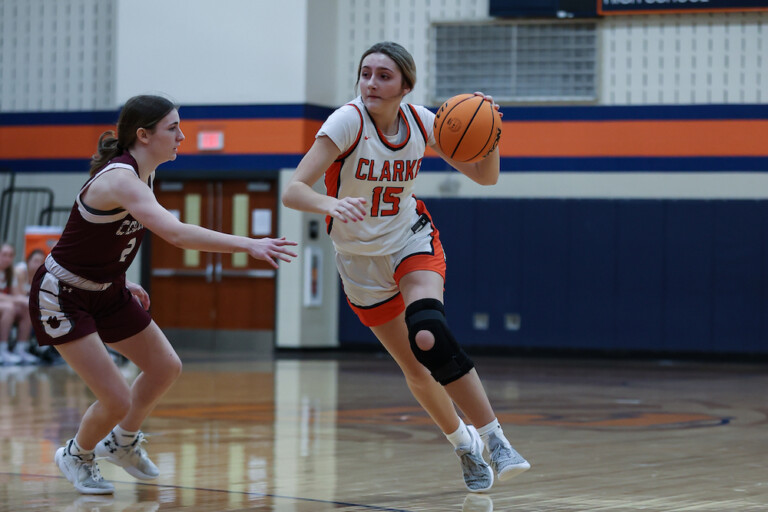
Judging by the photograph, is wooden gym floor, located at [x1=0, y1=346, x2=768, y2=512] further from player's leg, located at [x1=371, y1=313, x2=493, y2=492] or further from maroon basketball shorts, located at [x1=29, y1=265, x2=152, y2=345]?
maroon basketball shorts, located at [x1=29, y1=265, x2=152, y2=345]

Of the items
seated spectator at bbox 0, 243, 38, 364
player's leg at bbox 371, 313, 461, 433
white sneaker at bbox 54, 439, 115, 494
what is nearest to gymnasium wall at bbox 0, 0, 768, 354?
seated spectator at bbox 0, 243, 38, 364

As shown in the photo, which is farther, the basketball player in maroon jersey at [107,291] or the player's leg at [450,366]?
the basketball player in maroon jersey at [107,291]

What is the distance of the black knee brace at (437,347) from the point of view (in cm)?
399

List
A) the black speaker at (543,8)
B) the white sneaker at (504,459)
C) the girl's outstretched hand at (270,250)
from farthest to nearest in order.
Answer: the black speaker at (543,8)
the white sneaker at (504,459)
the girl's outstretched hand at (270,250)

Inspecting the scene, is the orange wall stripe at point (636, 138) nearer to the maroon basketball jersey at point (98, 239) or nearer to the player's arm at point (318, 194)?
the player's arm at point (318, 194)

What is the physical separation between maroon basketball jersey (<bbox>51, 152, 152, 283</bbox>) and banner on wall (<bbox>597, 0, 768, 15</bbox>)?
978cm

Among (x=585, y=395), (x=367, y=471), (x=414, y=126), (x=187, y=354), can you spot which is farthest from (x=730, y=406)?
(x=187, y=354)

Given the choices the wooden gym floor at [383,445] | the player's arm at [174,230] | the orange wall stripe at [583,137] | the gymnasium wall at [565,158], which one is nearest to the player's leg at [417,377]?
the wooden gym floor at [383,445]

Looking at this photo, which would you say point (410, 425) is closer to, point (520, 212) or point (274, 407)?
point (274, 407)

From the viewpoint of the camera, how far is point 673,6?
12.8 metres

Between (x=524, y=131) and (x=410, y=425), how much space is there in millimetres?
7235

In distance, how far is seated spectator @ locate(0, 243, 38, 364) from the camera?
37.2 ft

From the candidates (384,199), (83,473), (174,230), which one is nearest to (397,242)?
(384,199)

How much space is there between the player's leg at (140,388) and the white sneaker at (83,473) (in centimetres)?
10
